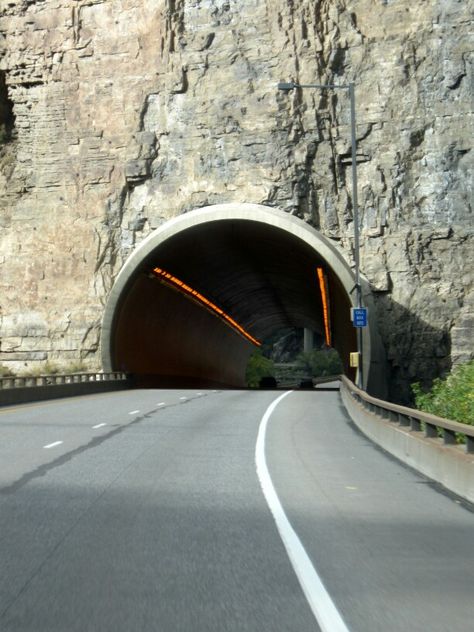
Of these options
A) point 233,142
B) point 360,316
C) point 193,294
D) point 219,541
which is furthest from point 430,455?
point 193,294

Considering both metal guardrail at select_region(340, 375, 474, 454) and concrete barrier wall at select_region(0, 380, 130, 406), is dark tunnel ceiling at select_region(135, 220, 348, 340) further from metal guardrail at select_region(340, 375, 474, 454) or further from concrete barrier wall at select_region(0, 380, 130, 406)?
metal guardrail at select_region(340, 375, 474, 454)

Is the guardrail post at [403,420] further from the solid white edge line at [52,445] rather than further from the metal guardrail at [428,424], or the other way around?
the solid white edge line at [52,445]

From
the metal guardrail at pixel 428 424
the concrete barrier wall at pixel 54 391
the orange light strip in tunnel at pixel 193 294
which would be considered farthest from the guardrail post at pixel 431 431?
the orange light strip in tunnel at pixel 193 294

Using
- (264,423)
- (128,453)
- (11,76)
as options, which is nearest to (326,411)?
(264,423)

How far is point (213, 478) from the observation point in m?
12.9

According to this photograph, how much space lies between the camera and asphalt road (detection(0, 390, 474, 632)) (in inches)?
240

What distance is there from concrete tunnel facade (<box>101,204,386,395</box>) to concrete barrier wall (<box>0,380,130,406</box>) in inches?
37.4

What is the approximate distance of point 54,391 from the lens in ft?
125

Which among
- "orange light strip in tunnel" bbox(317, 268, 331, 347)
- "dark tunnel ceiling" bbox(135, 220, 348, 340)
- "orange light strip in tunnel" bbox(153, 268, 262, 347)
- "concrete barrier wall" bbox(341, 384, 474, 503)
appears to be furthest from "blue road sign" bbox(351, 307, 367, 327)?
"concrete barrier wall" bbox(341, 384, 474, 503)

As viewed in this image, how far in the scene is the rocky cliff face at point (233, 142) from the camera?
46.3m

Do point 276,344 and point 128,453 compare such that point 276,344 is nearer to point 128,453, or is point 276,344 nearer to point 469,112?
point 469,112

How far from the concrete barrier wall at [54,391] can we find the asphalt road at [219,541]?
16.3 meters

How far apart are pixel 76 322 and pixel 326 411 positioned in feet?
71.4

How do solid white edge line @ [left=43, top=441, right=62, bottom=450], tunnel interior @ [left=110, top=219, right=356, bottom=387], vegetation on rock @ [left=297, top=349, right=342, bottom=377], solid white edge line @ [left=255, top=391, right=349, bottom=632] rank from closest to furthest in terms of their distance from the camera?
1. solid white edge line @ [left=255, top=391, right=349, bottom=632]
2. solid white edge line @ [left=43, top=441, right=62, bottom=450]
3. tunnel interior @ [left=110, top=219, right=356, bottom=387]
4. vegetation on rock @ [left=297, top=349, right=342, bottom=377]
